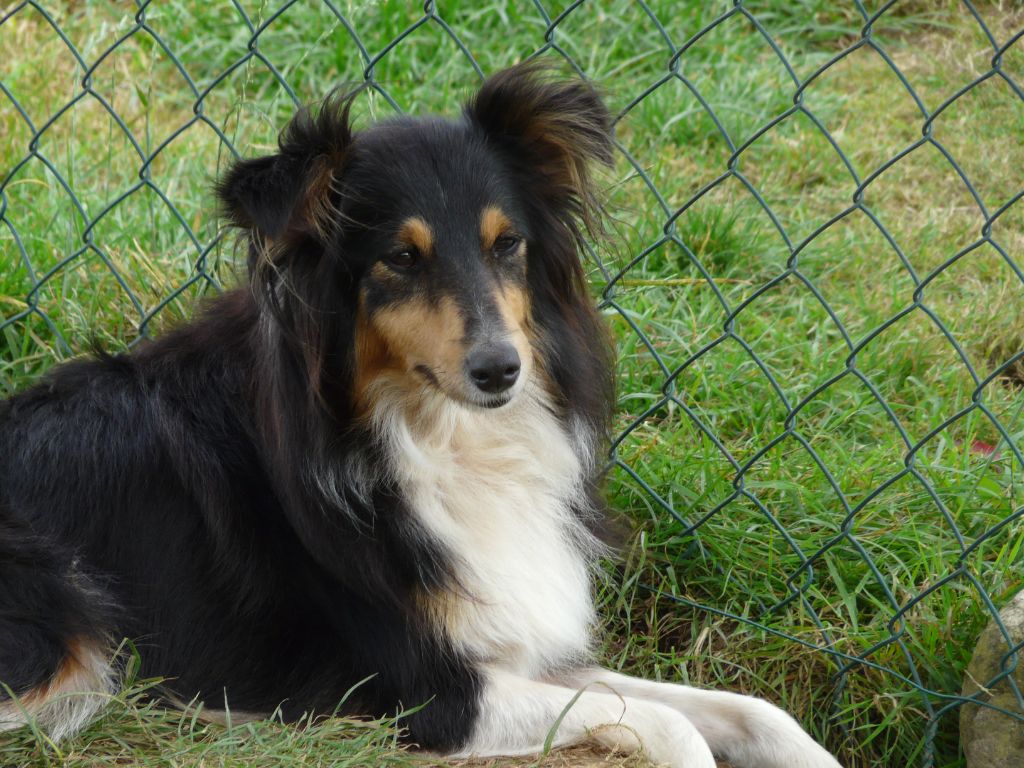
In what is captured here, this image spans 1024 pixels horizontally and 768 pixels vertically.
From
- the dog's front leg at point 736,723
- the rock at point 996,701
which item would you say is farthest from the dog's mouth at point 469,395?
the rock at point 996,701

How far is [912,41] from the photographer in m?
5.67

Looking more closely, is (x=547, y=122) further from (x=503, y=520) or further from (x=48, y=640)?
(x=48, y=640)

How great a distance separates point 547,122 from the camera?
272 cm

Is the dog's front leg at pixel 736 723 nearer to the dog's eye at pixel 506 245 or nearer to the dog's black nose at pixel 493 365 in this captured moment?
the dog's black nose at pixel 493 365

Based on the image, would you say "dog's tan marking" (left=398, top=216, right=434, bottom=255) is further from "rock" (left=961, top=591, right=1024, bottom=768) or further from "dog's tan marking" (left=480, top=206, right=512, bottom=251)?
"rock" (left=961, top=591, right=1024, bottom=768)

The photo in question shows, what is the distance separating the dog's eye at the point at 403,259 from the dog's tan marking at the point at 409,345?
0.08m

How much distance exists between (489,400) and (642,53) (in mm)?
3340

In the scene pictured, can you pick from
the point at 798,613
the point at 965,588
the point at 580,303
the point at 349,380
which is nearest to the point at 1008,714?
the point at 965,588

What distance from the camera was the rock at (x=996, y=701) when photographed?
2852mm

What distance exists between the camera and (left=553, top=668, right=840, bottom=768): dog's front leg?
2.80 metres

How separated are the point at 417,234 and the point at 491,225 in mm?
Answer: 167

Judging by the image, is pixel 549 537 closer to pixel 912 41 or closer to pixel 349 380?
pixel 349 380

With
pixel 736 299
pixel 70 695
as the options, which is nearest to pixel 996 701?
pixel 736 299

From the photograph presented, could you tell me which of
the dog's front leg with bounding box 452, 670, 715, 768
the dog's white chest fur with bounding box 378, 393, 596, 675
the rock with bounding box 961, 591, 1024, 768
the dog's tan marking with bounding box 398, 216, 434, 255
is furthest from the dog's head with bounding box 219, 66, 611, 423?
the rock with bounding box 961, 591, 1024, 768
